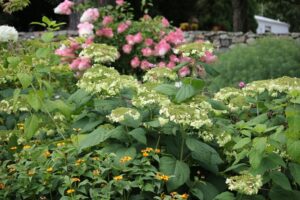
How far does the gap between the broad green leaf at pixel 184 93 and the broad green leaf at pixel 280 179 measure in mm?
607

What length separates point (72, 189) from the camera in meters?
2.50

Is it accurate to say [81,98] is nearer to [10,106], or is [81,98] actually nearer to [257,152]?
[10,106]

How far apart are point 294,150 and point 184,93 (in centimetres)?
69

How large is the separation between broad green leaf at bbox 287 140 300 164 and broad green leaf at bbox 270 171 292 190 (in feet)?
0.39

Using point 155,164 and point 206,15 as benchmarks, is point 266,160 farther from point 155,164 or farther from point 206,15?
point 206,15

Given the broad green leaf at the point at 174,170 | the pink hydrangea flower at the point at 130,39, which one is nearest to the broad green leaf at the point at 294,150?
the broad green leaf at the point at 174,170

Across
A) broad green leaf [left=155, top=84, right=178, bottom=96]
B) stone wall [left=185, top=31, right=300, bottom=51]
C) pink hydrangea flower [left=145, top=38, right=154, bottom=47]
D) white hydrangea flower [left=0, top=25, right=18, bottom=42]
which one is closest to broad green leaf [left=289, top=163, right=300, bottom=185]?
broad green leaf [left=155, top=84, right=178, bottom=96]

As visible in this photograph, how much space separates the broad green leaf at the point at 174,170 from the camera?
2.59m

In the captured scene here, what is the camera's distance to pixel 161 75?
330cm

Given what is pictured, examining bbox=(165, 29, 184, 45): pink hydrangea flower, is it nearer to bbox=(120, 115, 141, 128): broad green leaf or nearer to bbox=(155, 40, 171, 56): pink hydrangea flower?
bbox=(155, 40, 171, 56): pink hydrangea flower

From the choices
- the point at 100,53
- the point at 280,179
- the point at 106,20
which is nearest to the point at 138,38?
the point at 106,20

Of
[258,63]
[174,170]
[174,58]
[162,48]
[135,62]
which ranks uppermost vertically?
[174,170]

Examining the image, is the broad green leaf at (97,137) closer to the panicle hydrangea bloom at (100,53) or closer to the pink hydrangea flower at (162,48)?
the panicle hydrangea bloom at (100,53)

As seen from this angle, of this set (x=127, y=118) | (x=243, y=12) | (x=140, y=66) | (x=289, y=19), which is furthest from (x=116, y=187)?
(x=289, y=19)
